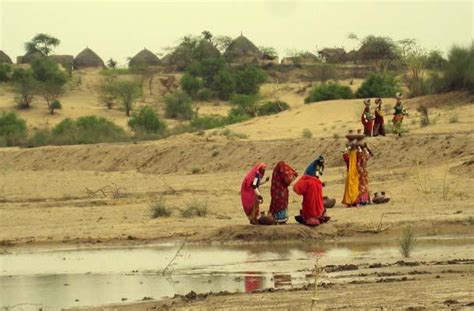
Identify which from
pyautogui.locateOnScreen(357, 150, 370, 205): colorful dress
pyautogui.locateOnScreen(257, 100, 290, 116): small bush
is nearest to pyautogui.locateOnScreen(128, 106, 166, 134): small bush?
pyautogui.locateOnScreen(257, 100, 290, 116): small bush

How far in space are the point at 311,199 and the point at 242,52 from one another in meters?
72.4

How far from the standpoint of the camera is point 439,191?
83.7ft

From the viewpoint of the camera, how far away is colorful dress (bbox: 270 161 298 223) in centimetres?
1930

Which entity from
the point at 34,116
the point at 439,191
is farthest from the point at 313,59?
the point at 439,191

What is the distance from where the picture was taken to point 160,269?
17.0 meters

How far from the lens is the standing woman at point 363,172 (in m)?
22.7

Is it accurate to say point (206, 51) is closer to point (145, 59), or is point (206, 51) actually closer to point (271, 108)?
point (145, 59)

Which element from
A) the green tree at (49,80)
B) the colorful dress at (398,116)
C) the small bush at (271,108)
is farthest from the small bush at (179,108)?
the colorful dress at (398,116)

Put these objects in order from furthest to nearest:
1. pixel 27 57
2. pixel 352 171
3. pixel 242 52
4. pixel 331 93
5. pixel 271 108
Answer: pixel 27 57 < pixel 242 52 < pixel 271 108 < pixel 331 93 < pixel 352 171

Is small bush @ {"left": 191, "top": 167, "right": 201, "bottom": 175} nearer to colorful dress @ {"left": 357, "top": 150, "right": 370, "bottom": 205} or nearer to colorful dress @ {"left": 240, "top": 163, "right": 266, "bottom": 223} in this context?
colorful dress @ {"left": 357, "top": 150, "right": 370, "bottom": 205}

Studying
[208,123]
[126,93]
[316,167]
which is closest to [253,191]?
[316,167]

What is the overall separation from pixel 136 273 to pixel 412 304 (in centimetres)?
586

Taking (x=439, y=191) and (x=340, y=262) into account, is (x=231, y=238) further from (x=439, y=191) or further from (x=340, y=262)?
(x=439, y=191)

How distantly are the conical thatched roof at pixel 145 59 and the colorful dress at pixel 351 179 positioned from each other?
69.5m
